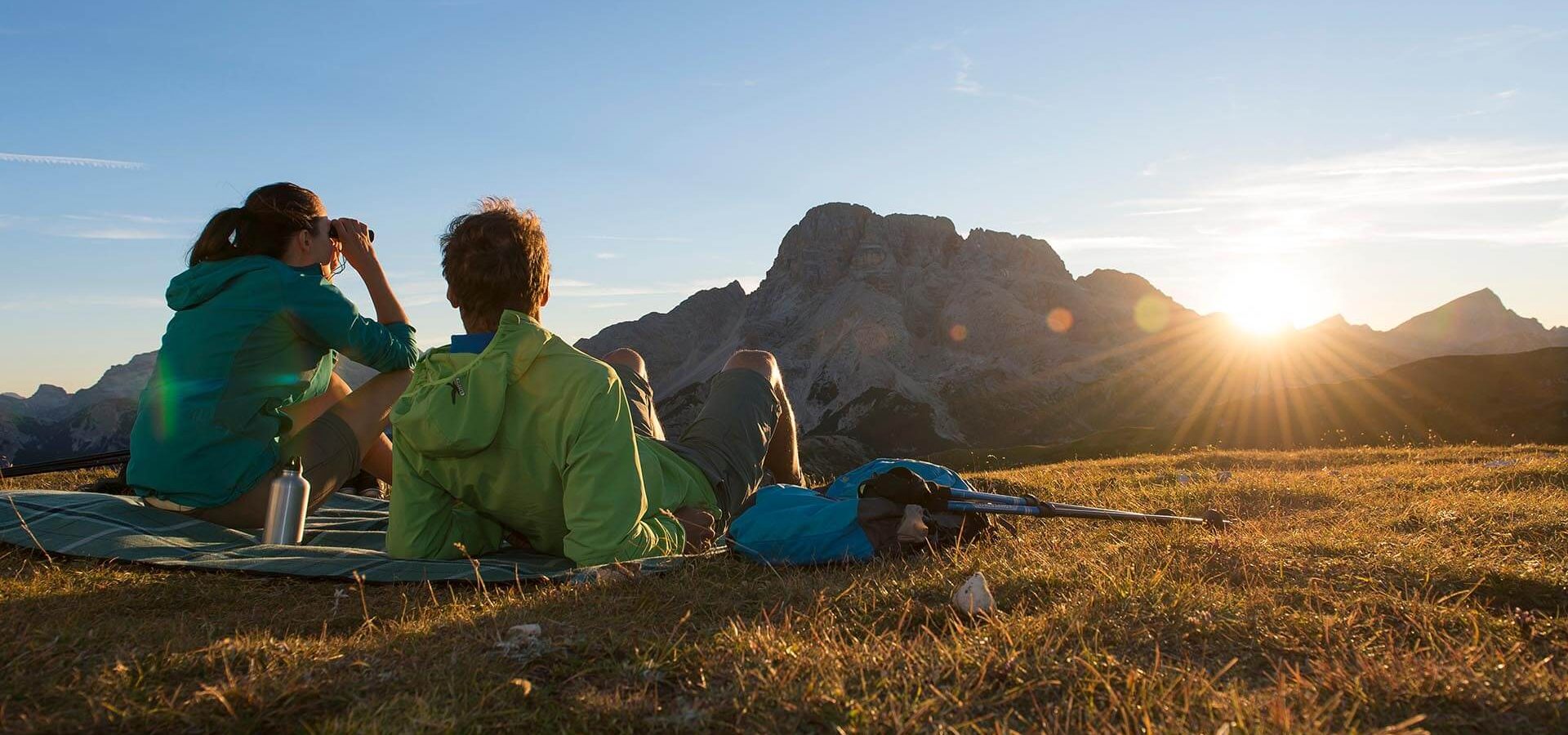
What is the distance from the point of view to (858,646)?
10.4 feet

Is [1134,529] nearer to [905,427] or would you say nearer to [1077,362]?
[905,427]

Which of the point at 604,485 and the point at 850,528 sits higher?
the point at 604,485

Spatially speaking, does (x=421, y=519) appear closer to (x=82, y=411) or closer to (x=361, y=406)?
(x=361, y=406)

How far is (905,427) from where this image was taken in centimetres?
13200

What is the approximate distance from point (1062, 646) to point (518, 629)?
2.00m

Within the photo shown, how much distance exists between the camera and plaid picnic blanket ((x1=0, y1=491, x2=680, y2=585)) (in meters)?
4.86

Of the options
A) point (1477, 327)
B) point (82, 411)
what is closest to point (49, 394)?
point (82, 411)

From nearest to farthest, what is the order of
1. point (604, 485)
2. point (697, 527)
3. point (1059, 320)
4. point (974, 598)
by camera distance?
point (974, 598)
point (604, 485)
point (697, 527)
point (1059, 320)

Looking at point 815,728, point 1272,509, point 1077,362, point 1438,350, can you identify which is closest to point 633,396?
point 815,728

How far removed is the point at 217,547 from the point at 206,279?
5.83ft

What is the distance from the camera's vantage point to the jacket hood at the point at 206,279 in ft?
19.5

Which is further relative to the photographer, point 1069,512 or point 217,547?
point 1069,512

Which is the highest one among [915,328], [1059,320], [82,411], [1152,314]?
[1152,314]

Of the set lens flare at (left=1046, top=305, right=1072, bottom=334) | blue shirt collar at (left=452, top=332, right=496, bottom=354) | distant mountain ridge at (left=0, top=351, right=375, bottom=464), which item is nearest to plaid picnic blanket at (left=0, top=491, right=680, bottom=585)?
blue shirt collar at (left=452, top=332, right=496, bottom=354)
